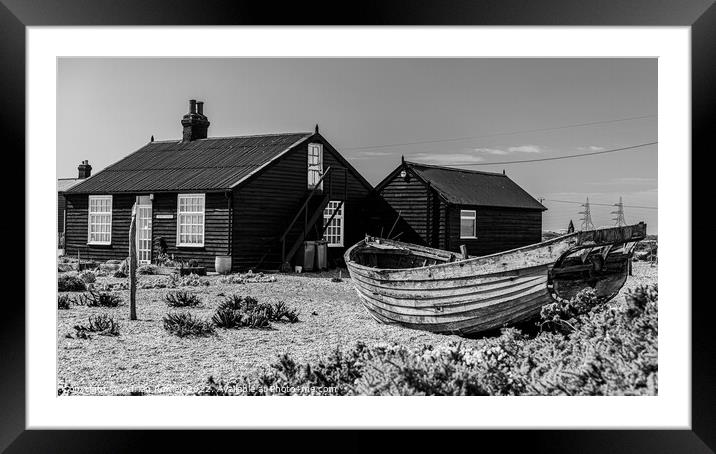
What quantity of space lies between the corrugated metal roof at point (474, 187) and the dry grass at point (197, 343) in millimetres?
1786

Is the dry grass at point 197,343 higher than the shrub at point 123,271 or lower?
lower

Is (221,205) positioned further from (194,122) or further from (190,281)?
(194,122)

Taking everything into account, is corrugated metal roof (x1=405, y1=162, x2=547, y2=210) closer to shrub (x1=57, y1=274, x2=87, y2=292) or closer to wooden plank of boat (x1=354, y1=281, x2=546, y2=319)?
wooden plank of boat (x1=354, y1=281, x2=546, y2=319)

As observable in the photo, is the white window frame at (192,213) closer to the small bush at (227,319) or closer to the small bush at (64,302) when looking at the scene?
the small bush at (64,302)

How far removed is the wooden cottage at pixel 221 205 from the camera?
416 inches

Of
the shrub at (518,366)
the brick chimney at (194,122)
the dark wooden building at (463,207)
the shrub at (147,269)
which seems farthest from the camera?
A: the shrub at (147,269)

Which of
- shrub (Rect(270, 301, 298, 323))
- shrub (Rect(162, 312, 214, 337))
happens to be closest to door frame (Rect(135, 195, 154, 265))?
shrub (Rect(162, 312, 214, 337))

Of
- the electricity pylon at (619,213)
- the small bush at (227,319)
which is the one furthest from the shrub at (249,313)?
the electricity pylon at (619,213)

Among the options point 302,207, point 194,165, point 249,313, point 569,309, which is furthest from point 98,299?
point 569,309

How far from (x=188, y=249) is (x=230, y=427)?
4.82 m

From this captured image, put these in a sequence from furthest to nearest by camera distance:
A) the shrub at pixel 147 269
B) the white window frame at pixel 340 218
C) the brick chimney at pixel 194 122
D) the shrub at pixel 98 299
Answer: the white window frame at pixel 340 218 → the shrub at pixel 147 269 → the brick chimney at pixel 194 122 → the shrub at pixel 98 299

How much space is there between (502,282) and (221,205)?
5660 millimetres
